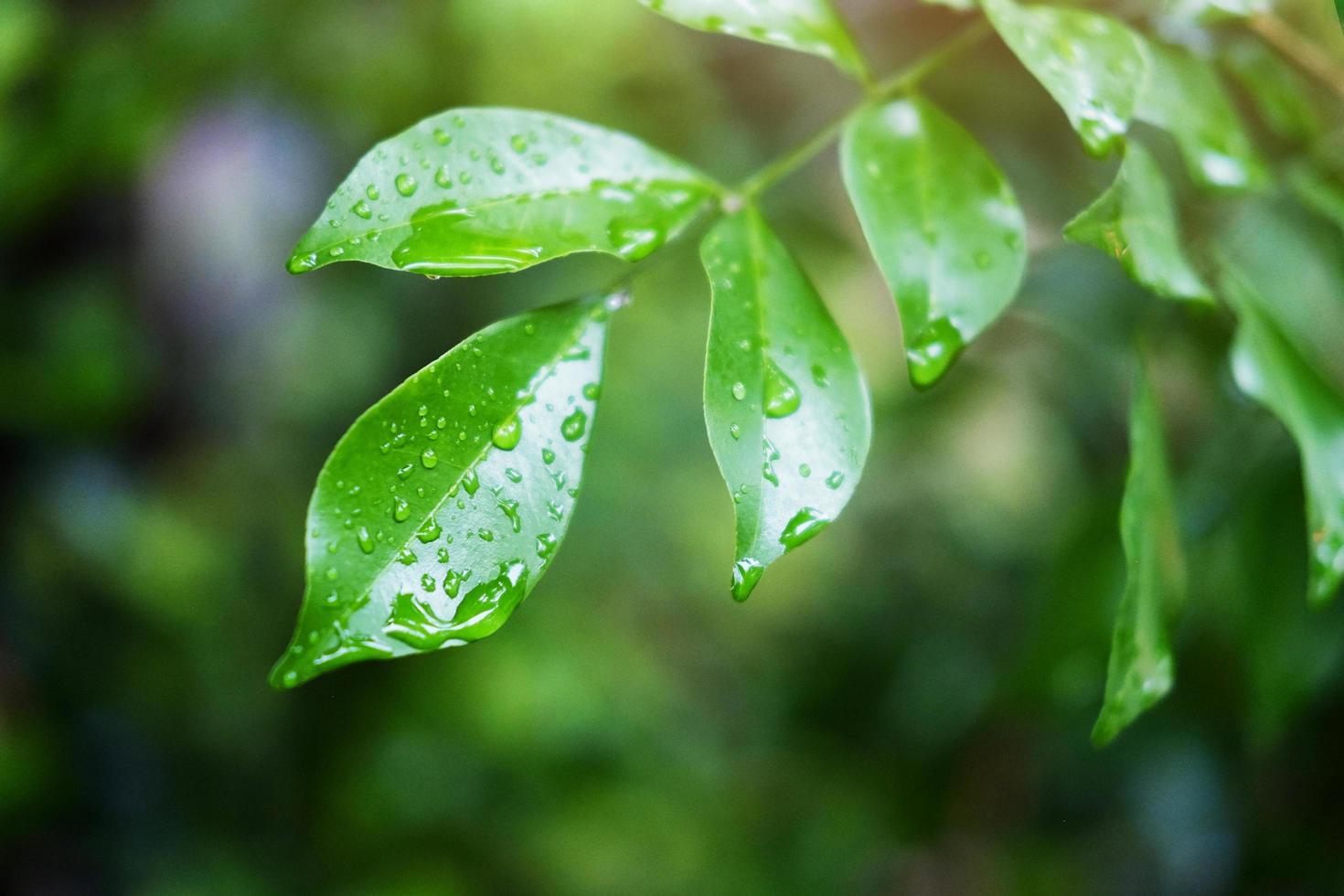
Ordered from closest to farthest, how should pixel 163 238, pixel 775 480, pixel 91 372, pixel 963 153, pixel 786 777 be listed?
pixel 775 480
pixel 963 153
pixel 91 372
pixel 163 238
pixel 786 777

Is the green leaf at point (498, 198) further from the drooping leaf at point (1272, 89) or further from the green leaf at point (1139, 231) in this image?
the drooping leaf at point (1272, 89)

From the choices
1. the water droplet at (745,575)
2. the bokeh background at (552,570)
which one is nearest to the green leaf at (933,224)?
the water droplet at (745,575)

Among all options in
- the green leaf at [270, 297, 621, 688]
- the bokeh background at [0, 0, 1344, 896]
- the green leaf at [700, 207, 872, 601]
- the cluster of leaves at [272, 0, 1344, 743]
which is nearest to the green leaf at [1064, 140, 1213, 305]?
the cluster of leaves at [272, 0, 1344, 743]

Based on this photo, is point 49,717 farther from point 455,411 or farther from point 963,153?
point 963,153

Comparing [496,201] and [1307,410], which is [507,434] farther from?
[1307,410]

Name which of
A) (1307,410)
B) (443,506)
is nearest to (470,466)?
(443,506)

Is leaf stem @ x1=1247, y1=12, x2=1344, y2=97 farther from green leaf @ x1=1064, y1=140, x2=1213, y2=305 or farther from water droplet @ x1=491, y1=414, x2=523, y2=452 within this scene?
water droplet @ x1=491, y1=414, x2=523, y2=452

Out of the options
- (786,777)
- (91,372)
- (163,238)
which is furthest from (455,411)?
(786,777)
